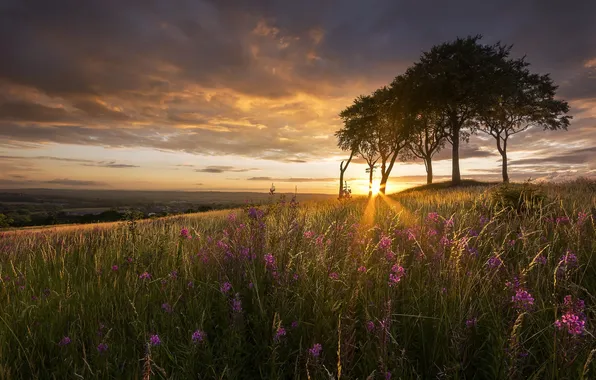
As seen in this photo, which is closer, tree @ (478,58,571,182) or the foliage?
the foliage

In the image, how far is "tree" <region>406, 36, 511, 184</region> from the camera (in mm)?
29562

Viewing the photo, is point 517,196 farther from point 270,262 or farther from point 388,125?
point 388,125

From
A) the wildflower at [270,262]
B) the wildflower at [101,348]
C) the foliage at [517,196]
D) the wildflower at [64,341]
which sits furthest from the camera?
the foliage at [517,196]

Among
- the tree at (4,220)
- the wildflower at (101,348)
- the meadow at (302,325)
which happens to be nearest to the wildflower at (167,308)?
the meadow at (302,325)

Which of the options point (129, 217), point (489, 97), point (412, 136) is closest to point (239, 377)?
point (129, 217)

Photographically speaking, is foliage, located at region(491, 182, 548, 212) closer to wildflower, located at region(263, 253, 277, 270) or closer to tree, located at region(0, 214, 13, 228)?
wildflower, located at region(263, 253, 277, 270)

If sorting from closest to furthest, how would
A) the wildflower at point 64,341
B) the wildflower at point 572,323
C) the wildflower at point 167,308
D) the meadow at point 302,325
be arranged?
1. the wildflower at point 572,323
2. the meadow at point 302,325
3. the wildflower at point 64,341
4. the wildflower at point 167,308

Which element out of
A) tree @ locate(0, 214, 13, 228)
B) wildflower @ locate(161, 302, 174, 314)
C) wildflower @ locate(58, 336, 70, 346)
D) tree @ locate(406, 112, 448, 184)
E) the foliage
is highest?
tree @ locate(406, 112, 448, 184)

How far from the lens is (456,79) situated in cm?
3030

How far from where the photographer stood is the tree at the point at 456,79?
29562mm

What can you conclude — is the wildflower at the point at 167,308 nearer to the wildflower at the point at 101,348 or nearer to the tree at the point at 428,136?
the wildflower at the point at 101,348

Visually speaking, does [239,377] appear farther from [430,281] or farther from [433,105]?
[433,105]

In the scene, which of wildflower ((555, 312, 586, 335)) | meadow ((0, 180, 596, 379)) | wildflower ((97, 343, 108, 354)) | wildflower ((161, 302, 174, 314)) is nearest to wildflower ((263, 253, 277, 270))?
meadow ((0, 180, 596, 379))

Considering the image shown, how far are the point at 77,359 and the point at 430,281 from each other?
309 cm
